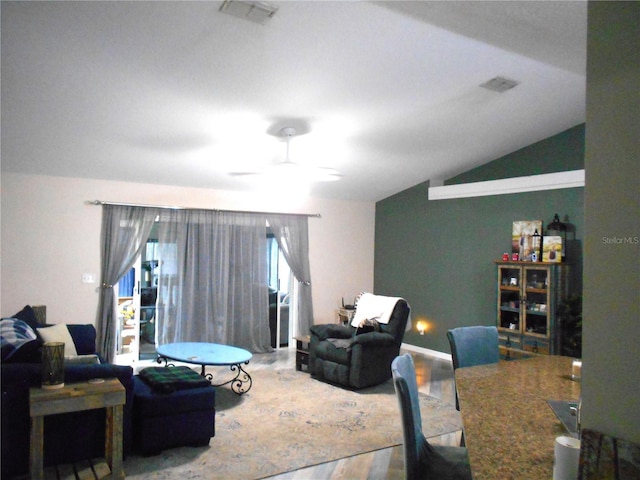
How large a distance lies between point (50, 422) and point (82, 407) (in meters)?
0.34

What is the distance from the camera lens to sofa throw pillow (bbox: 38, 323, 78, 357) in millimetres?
4023

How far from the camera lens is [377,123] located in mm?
4566

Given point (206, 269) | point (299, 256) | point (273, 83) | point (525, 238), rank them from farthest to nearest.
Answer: point (299, 256) < point (206, 269) < point (525, 238) < point (273, 83)

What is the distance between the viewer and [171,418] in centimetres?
321

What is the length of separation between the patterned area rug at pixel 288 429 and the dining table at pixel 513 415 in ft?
4.84

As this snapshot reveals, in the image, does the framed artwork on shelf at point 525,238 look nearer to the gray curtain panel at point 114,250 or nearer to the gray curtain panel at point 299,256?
the gray curtain panel at point 299,256

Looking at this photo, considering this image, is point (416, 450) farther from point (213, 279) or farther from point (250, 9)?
point (213, 279)

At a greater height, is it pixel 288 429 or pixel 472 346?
pixel 472 346

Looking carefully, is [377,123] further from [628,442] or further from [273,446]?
[628,442]

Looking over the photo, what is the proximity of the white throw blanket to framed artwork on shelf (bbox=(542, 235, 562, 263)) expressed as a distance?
1.71 metres

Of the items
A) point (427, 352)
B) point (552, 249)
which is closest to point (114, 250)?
point (427, 352)

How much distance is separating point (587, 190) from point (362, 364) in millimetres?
3882

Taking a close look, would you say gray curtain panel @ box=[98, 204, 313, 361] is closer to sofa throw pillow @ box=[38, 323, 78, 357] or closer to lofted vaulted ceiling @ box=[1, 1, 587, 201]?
lofted vaulted ceiling @ box=[1, 1, 587, 201]

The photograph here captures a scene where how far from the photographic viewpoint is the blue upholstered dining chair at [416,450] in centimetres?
175
